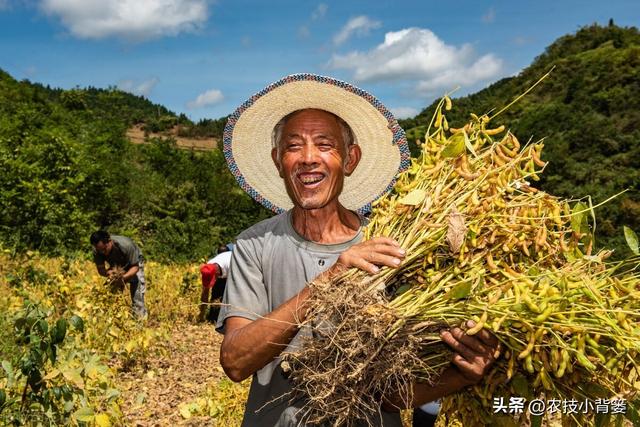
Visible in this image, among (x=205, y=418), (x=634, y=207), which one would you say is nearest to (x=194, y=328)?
(x=205, y=418)

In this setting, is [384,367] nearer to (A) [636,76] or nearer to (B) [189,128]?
(A) [636,76]

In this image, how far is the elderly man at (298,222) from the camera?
61.4 inches

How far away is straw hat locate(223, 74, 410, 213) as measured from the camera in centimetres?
209

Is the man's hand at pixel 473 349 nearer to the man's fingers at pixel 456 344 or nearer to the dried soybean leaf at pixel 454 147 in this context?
the man's fingers at pixel 456 344

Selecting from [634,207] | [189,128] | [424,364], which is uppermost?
[189,128]

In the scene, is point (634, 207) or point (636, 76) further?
point (636, 76)

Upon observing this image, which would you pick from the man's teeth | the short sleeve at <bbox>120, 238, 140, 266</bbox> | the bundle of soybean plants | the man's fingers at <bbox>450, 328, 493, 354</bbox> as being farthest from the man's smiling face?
the short sleeve at <bbox>120, 238, 140, 266</bbox>

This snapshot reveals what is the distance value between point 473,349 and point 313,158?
2.86ft

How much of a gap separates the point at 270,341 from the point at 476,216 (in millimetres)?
686

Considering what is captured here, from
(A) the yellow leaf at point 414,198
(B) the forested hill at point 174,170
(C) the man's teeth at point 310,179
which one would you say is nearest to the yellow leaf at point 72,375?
(C) the man's teeth at point 310,179

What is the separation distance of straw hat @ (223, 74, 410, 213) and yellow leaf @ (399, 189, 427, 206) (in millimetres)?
642

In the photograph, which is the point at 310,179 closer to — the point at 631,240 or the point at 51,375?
the point at 631,240

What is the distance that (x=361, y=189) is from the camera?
2.40 meters

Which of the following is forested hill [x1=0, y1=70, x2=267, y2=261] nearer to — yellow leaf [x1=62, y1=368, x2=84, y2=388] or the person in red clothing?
the person in red clothing
